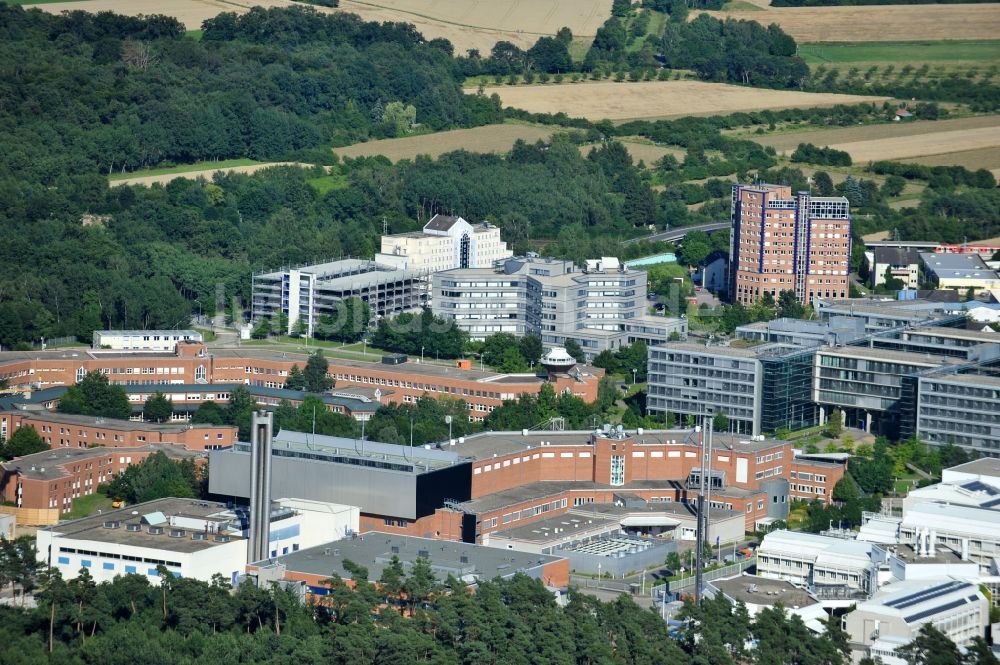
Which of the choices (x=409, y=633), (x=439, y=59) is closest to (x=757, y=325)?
(x=409, y=633)

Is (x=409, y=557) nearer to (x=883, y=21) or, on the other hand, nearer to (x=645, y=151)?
(x=645, y=151)

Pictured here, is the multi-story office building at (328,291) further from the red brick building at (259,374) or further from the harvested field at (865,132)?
the harvested field at (865,132)

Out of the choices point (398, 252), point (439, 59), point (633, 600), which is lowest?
point (633, 600)

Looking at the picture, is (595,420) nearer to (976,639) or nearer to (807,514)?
(807,514)

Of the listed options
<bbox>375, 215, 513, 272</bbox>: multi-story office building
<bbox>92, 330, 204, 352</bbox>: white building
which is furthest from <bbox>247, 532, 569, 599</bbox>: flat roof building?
<bbox>375, 215, 513, 272</bbox>: multi-story office building

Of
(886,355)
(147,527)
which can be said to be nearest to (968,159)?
(886,355)

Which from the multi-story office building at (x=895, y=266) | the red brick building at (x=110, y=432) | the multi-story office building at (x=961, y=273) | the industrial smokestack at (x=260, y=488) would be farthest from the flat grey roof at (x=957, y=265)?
the industrial smokestack at (x=260, y=488)
